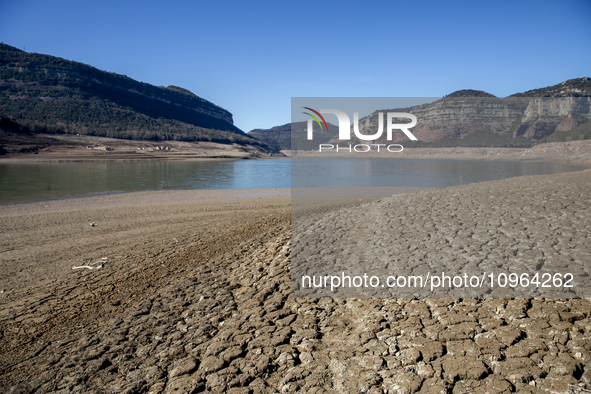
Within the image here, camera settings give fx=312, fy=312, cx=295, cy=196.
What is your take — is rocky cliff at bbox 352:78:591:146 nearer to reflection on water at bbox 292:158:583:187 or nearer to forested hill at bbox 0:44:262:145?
reflection on water at bbox 292:158:583:187

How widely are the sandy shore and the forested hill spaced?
7037 cm

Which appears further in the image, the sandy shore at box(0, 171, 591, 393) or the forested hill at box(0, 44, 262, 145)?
the forested hill at box(0, 44, 262, 145)

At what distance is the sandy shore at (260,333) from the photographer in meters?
2.31

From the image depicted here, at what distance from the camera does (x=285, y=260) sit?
480cm

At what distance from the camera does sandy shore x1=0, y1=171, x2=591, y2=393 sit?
2312 mm

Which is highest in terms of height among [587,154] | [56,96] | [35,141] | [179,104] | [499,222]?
[179,104]

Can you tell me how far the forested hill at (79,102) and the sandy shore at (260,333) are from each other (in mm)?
70368

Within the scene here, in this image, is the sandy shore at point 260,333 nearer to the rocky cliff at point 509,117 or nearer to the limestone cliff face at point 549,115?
the rocky cliff at point 509,117

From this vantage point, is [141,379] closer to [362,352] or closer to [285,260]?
[362,352]

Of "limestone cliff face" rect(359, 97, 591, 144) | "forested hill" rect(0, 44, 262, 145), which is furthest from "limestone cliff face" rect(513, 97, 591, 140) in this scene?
"forested hill" rect(0, 44, 262, 145)

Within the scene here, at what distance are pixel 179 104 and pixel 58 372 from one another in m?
148

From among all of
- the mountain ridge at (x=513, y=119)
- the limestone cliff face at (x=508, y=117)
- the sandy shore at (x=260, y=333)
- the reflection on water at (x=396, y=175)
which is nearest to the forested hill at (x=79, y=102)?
the reflection on water at (x=396, y=175)

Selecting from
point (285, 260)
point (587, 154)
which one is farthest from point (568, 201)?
point (587, 154)

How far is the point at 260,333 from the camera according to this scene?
318cm
